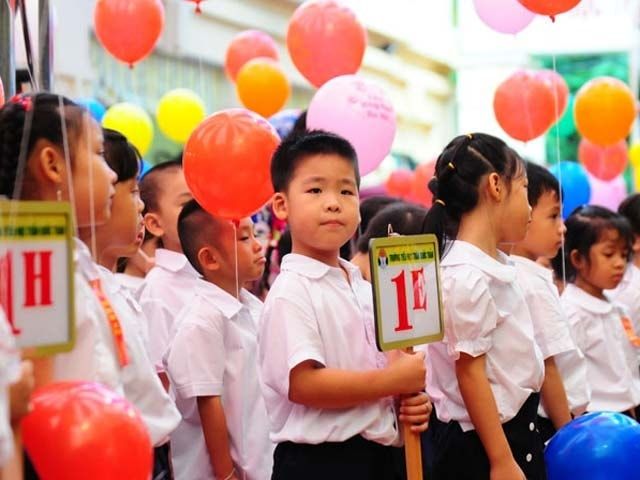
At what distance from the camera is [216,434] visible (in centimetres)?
236

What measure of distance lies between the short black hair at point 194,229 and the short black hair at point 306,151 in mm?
409

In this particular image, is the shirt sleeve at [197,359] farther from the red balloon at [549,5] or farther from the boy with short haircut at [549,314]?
the red balloon at [549,5]

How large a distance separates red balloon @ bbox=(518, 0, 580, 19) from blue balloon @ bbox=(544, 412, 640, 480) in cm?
132

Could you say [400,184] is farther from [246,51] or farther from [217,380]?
[217,380]

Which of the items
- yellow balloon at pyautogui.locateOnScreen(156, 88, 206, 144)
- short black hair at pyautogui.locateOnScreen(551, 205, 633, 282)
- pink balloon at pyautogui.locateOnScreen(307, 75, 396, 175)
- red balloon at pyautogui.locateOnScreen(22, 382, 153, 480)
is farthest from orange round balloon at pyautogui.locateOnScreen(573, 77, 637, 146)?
red balloon at pyautogui.locateOnScreen(22, 382, 153, 480)

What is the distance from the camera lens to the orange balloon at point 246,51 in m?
5.50

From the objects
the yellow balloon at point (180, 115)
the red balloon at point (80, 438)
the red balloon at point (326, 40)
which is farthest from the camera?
the yellow balloon at point (180, 115)

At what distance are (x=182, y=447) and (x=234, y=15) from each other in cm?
686

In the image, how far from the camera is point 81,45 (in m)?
7.05

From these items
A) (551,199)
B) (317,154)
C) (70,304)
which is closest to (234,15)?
(551,199)

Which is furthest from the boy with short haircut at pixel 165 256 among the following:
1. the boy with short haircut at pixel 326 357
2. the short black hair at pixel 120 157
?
the boy with short haircut at pixel 326 357

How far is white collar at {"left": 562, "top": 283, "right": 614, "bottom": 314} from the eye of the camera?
324 centimetres

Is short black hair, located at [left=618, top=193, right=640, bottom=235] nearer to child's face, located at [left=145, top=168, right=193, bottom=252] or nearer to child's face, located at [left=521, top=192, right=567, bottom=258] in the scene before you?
child's face, located at [left=521, top=192, right=567, bottom=258]

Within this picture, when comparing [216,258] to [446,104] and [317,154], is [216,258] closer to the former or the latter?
[317,154]
